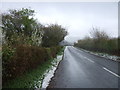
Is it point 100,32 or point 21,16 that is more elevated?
point 21,16

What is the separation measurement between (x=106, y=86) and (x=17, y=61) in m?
4.14

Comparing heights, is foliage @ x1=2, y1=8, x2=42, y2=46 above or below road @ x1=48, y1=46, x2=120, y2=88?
above

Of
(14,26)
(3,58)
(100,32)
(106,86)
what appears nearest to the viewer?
(3,58)

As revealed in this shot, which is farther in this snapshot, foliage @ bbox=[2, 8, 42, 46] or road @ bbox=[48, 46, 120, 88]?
foliage @ bbox=[2, 8, 42, 46]

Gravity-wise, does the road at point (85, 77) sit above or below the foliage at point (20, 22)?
below

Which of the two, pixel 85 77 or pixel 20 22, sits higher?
pixel 20 22

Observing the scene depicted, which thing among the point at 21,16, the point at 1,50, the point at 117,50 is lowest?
the point at 117,50

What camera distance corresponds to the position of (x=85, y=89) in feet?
24.9

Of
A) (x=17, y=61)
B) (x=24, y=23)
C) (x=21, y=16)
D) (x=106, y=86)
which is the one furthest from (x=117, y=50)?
(x=17, y=61)

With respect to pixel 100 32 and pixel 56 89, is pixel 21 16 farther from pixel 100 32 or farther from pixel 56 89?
pixel 56 89

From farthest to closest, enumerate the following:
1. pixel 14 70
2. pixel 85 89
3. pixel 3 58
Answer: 1. pixel 85 89
2. pixel 14 70
3. pixel 3 58

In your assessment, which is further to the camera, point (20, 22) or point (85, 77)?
point (20, 22)

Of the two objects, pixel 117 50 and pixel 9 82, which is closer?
pixel 9 82

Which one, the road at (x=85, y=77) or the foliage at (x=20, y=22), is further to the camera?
the foliage at (x=20, y=22)
